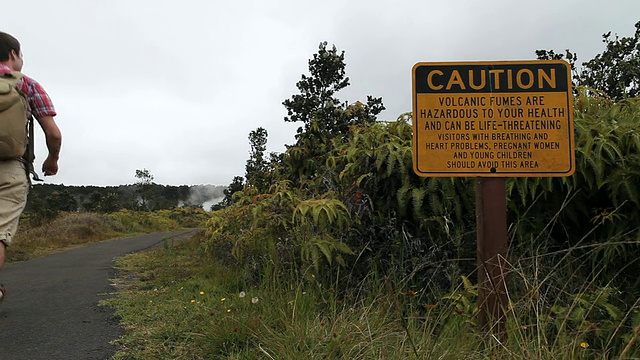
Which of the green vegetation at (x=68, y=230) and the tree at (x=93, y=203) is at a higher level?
the tree at (x=93, y=203)

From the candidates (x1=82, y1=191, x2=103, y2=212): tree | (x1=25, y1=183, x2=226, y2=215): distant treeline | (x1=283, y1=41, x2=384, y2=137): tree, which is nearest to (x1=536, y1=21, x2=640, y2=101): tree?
(x1=283, y1=41, x2=384, y2=137): tree

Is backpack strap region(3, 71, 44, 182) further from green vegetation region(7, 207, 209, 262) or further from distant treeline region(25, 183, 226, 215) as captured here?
distant treeline region(25, 183, 226, 215)

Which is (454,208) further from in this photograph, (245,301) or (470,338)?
(245,301)

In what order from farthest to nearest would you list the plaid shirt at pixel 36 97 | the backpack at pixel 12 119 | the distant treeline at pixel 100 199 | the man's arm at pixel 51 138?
the distant treeline at pixel 100 199 → the man's arm at pixel 51 138 → the plaid shirt at pixel 36 97 → the backpack at pixel 12 119

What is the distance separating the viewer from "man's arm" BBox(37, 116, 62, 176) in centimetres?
302

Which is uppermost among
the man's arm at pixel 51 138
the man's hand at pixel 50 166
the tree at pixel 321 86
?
the tree at pixel 321 86

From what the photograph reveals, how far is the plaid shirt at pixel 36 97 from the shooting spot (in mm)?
2914

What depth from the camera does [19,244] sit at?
10.8 metres

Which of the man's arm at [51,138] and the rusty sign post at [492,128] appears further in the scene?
the man's arm at [51,138]

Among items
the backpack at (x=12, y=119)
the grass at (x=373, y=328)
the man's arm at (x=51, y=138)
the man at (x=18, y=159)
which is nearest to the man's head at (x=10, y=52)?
the man at (x=18, y=159)

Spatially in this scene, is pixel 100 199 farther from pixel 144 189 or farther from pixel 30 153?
pixel 30 153

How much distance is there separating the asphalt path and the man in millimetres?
524

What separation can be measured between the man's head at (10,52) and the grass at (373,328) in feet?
6.79

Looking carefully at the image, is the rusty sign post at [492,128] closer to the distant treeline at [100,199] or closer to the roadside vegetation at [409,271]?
the roadside vegetation at [409,271]
